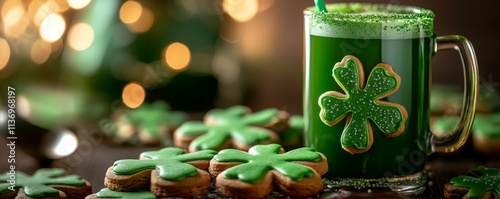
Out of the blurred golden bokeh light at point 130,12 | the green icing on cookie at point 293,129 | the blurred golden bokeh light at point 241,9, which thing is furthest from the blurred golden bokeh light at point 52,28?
the green icing on cookie at point 293,129

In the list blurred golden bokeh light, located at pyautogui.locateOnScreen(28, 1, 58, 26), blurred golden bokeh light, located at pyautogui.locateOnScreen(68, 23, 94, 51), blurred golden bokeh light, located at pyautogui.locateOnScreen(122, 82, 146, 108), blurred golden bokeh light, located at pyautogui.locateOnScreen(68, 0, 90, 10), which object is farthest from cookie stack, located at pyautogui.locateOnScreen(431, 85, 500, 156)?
blurred golden bokeh light, located at pyautogui.locateOnScreen(28, 1, 58, 26)

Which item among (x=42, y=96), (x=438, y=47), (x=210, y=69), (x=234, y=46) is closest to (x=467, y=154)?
(x=438, y=47)

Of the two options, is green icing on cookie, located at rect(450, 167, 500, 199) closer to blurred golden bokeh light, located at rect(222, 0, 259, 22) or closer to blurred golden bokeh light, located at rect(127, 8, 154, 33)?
blurred golden bokeh light, located at rect(127, 8, 154, 33)

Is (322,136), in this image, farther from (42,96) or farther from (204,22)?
(42,96)

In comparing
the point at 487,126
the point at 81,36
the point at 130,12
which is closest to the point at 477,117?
the point at 487,126

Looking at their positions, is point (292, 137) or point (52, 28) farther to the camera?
point (52, 28)

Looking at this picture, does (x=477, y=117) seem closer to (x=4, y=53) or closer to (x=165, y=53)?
(x=165, y=53)
